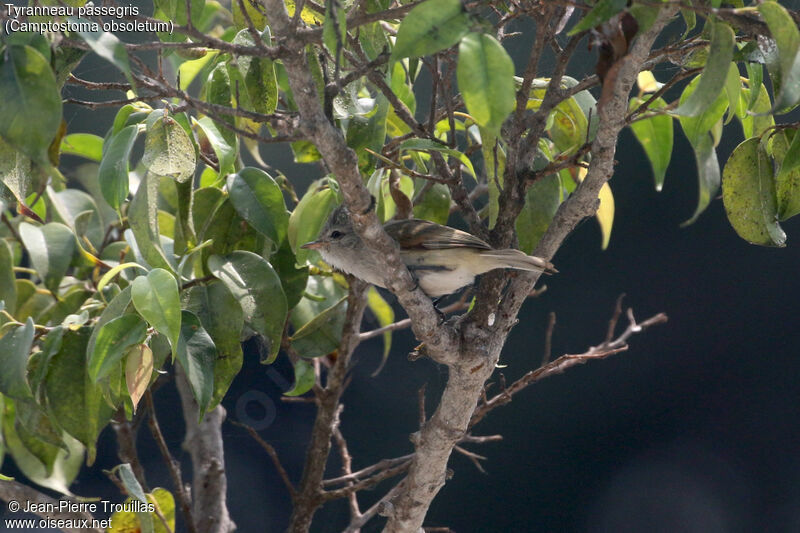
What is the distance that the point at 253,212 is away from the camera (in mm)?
977

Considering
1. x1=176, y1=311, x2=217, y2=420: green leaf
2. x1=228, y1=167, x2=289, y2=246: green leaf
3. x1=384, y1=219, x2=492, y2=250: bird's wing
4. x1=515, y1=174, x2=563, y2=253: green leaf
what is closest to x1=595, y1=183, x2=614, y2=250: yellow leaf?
x1=515, y1=174, x2=563, y2=253: green leaf

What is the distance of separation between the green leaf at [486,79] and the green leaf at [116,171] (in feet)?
1.56

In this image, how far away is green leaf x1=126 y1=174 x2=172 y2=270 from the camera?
86cm

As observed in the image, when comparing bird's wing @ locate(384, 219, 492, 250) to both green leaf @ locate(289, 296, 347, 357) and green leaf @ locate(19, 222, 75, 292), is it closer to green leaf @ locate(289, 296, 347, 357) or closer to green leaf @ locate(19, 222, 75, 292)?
green leaf @ locate(289, 296, 347, 357)

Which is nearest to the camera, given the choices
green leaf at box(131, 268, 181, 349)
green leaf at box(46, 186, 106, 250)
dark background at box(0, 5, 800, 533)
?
green leaf at box(131, 268, 181, 349)

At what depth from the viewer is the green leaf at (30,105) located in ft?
1.81

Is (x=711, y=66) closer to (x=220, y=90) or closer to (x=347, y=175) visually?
(x=347, y=175)

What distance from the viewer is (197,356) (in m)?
0.84

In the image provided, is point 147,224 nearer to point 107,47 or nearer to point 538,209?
point 107,47

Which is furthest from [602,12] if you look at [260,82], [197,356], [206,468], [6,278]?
[206,468]

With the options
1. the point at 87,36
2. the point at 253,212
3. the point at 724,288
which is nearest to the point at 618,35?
the point at 87,36

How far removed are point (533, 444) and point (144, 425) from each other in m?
1.10

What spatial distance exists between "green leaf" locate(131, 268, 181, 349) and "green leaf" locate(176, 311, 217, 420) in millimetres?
78

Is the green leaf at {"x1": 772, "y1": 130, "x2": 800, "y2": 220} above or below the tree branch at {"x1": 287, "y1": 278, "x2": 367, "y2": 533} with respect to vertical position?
above
